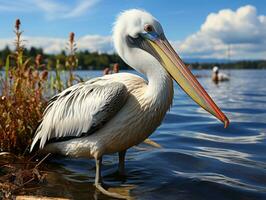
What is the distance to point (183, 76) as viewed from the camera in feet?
12.7

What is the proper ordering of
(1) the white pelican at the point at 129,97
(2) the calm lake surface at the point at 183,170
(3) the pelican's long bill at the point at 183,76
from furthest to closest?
(2) the calm lake surface at the point at 183,170 < (1) the white pelican at the point at 129,97 < (3) the pelican's long bill at the point at 183,76

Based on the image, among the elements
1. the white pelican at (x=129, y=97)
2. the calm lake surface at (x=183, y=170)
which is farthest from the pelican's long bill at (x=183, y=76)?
the calm lake surface at (x=183, y=170)


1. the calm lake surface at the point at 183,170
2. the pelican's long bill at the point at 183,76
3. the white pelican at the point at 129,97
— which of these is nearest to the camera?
the pelican's long bill at the point at 183,76

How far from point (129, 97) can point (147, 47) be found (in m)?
0.57

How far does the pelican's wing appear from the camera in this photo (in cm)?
387

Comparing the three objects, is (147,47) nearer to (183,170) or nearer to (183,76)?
(183,76)

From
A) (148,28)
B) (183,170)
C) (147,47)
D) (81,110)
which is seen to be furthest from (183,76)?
(183,170)

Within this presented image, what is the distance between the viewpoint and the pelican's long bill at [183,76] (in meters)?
3.74

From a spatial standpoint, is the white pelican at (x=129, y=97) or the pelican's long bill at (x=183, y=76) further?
the white pelican at (x=129, y=97)

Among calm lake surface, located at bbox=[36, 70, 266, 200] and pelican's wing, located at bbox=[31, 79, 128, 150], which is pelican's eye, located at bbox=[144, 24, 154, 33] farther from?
calm lake surface, located at bbox=[36, 70, 266, 200]

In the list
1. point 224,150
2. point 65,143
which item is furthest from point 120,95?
point 224,150

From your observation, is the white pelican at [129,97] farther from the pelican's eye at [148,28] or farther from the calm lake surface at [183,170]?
the calm lake surface at [183,170]

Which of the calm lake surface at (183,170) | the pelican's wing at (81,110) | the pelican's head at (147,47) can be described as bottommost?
the calm lake surface at (183,170)

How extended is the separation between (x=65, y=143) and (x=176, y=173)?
140cm
